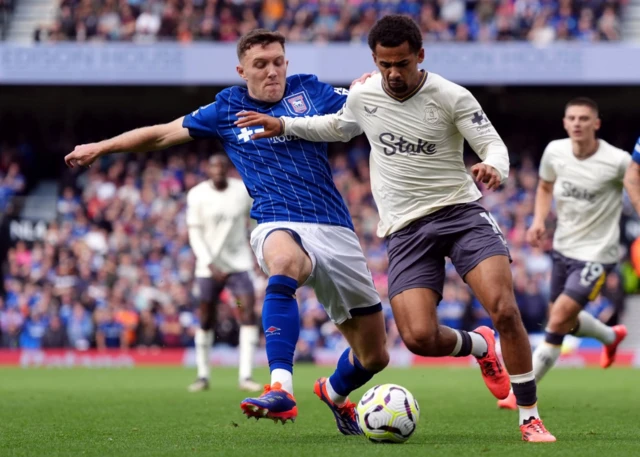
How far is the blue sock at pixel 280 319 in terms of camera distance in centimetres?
655

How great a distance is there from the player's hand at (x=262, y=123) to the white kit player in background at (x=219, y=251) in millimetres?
5919

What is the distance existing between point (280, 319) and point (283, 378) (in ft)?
1.25

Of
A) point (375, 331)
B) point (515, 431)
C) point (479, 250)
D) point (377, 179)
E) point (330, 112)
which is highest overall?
point (330, 112)

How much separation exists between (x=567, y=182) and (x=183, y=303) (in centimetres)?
1186

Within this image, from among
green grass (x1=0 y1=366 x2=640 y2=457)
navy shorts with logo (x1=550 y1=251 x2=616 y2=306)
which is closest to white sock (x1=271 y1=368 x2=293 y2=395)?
green grass (x1=0 y1=366 x2=640 y2=457)

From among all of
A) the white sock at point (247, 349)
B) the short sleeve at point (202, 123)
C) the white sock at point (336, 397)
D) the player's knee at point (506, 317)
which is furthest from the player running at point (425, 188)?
the white sock at point (247, 349)

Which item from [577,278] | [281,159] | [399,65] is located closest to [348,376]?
[281,159]

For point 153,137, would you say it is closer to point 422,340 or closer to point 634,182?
point 422,340

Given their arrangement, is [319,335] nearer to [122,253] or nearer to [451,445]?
[122,253]

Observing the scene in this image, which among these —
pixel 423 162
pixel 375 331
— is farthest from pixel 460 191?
pixel 375 331

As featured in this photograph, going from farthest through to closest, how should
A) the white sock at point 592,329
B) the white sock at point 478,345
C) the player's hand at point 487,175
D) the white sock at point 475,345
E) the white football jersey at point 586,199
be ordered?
the white sock at point 592,329 → the white football jersey at point 586,199 → the white sock at point 478,345 → the white sock at point 475,345 → the player's hand at point 487,175

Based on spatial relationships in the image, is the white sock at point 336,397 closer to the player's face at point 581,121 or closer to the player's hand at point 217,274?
the player's face at point 581,121

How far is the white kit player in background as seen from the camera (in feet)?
42.3

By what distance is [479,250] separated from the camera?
670cm
